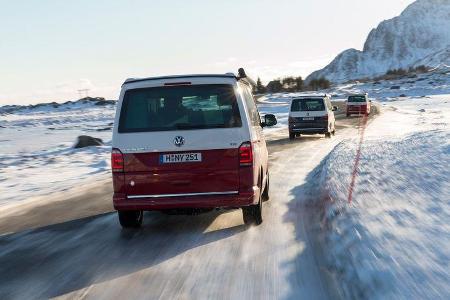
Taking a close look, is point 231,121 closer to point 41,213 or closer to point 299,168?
point 41,213

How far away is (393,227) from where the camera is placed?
5926mm

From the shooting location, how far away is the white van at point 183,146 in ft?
21.9

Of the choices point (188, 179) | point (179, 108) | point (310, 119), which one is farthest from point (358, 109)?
point (188, 179)

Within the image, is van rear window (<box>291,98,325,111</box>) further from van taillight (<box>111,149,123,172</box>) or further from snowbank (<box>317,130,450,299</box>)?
van taillight (<box>111,149,123,172</box>)

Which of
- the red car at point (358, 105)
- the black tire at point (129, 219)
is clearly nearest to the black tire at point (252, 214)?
the black tire at point (129, 219)

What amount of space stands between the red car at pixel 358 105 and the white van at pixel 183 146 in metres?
33.4

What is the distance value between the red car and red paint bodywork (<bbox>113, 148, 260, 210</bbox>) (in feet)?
110

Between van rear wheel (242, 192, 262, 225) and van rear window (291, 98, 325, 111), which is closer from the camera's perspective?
van rear wheel (242, 192, 262, 225)

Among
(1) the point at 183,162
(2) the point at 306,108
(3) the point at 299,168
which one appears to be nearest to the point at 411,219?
(1) the point at 183,162

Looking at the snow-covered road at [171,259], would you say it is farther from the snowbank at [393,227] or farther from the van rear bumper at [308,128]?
the van rear bumper at [308,128]

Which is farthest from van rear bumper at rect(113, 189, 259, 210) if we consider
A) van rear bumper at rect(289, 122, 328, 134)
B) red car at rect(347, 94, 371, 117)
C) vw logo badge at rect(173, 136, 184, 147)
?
red car at rect(347, 94, 371, 117)

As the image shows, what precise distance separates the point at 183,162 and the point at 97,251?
4.72 ft

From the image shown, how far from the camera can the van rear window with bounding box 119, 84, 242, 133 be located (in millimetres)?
6742

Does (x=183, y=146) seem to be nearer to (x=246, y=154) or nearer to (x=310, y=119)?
(x=246, y=154)
